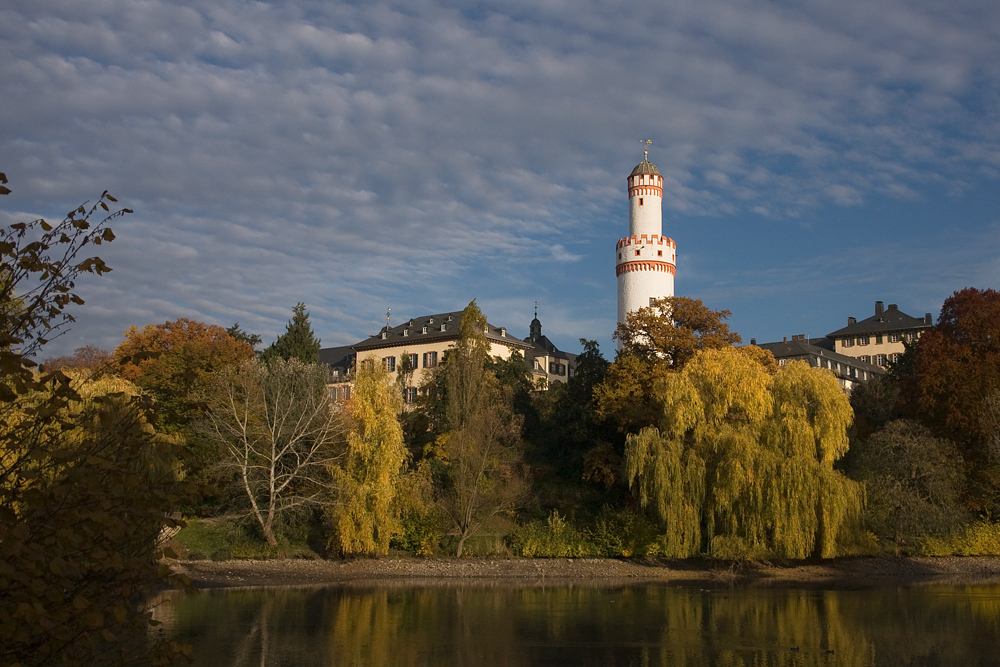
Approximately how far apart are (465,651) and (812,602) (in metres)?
14.7

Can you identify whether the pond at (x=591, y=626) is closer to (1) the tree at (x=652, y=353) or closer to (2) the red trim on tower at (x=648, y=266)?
(1) the tree at (x=652, y=353)

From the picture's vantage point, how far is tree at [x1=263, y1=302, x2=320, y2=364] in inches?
2346

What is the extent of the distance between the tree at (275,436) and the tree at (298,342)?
11923 mm

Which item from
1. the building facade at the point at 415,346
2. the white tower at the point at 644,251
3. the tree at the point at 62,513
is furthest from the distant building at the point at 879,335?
the tree at the point at 62,513

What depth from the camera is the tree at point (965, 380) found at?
146ft

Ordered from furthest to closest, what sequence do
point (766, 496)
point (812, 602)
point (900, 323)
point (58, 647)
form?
point (900, 323) < point (766, 496) < point (812, 602) < point (58, 647)

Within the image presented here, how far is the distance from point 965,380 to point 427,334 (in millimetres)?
46913

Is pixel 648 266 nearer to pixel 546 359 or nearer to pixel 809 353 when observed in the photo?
pixel 546 359

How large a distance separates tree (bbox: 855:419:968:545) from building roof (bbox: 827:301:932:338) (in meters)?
63.8

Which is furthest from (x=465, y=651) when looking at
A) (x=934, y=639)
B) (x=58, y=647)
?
(x=58, y=647)

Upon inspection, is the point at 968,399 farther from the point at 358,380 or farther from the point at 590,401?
the point at 358,380

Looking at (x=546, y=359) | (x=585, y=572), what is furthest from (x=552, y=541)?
(x=546, y=359)

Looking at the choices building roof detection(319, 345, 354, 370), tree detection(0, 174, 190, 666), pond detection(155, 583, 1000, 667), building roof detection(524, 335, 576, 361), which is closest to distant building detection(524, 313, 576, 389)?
building roof detection(524, 335, 576, 361)

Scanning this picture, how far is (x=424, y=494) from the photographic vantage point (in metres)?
44.6
